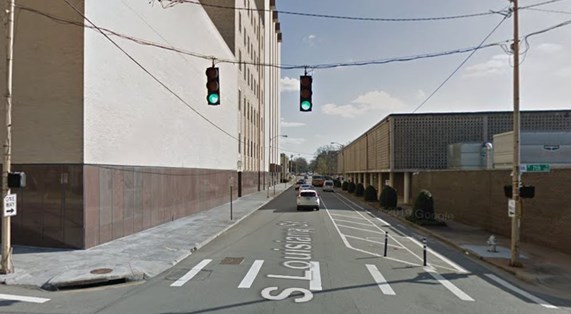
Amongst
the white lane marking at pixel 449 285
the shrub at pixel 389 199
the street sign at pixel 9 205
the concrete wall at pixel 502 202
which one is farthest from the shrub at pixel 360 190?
the street sign at pixel 9 205

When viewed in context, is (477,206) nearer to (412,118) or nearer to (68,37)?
(412,118)

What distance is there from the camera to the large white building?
11.3 m

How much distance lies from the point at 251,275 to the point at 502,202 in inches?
470

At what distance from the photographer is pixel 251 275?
866 cm

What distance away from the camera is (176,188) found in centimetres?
1880

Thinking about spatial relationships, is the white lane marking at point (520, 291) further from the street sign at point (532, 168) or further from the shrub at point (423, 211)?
the shrub at point (423, 211)

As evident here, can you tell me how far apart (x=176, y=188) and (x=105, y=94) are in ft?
24.1

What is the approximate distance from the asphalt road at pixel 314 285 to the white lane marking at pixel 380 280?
22 mm

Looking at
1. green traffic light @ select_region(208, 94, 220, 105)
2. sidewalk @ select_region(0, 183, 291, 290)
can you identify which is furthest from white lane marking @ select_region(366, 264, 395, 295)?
green traffic light @ select_region(208, 94, 220, 105)

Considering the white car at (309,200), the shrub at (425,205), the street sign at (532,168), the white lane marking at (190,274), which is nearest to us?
the white lane marking at (190,274)

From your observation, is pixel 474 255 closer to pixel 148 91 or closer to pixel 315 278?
pixel 315 278

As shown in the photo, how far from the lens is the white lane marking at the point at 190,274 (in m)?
8.02

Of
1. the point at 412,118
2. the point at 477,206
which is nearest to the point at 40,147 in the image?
the point at 477,206

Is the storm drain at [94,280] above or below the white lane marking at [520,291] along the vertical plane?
above
